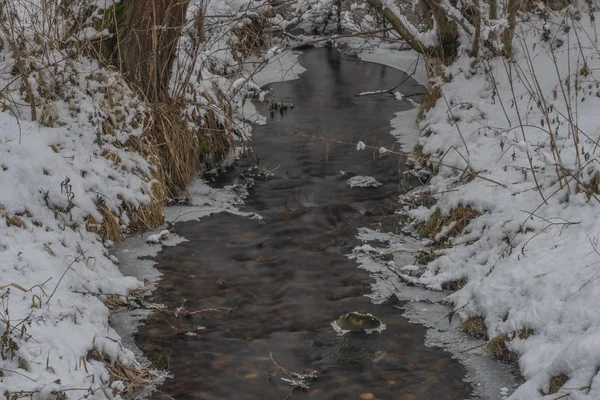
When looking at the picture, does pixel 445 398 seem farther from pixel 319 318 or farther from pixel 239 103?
pixel 239 103

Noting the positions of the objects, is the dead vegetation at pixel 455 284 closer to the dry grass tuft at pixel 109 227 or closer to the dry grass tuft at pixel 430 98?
the dry grass tuft at pixel 109 227

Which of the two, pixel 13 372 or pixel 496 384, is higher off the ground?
pixel 13 372

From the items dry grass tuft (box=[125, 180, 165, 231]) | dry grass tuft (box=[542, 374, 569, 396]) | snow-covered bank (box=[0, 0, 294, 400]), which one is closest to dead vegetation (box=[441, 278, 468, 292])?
dry grass tuft (box=[542, 374, 569, 396])

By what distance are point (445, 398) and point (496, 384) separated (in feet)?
1.11

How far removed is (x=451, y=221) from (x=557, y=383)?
8.58 ft

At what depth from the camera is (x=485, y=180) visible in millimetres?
6516

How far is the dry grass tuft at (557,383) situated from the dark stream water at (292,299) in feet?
1.96

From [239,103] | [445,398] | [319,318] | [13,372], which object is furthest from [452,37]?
[13,372]

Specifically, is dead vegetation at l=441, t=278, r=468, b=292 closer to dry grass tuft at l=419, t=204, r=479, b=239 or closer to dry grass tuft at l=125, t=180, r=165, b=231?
dry grass tuft at l=419, t=204, r=479, b=239

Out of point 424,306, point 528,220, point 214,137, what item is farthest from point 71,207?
point 528,220

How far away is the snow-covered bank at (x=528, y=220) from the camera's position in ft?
14.1

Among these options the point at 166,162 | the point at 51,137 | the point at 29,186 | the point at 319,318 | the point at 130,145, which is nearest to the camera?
the point at 319,318

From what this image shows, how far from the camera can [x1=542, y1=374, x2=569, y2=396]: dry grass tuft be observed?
3.85 metres

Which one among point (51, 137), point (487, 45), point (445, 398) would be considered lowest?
point (445, 398)
